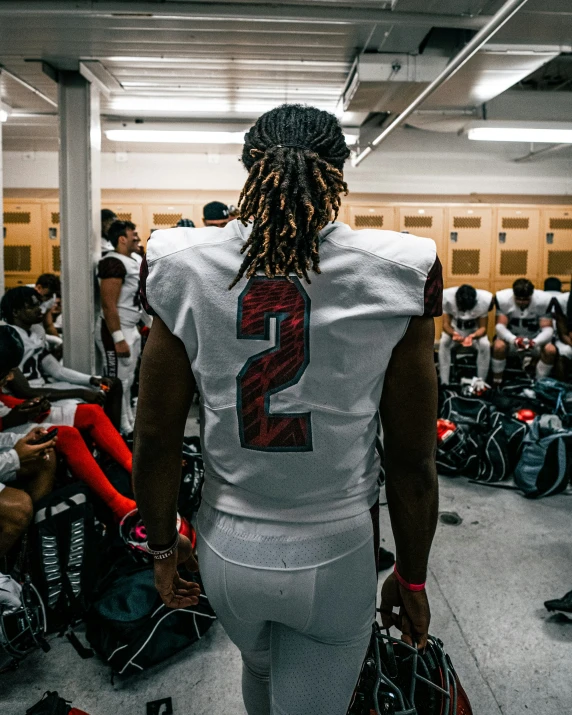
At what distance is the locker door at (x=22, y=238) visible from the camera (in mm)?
7055

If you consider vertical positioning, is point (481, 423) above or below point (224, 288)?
below

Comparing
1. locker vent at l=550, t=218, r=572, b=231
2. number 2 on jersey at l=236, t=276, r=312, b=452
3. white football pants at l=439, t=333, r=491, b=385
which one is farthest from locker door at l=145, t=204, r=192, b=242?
number 2 on jersey at l=236, t=276, r=312, b=452

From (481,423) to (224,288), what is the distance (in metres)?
3.58

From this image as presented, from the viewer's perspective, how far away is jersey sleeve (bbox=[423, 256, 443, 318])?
2.63 feet

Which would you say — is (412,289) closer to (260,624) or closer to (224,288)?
(224,288)

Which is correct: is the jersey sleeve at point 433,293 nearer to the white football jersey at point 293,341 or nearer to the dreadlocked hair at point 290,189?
the white football jersey at point 293,341

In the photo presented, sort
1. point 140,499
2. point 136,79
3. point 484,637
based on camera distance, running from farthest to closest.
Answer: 1. point 136,79
2. point 484,637
3. point 140,499

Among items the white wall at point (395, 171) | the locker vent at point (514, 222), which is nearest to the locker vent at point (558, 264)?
the locker vent at point (514, 222)

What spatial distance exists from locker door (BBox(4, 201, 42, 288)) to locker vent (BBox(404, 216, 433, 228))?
499cm

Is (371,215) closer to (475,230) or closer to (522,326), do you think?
(475,230)

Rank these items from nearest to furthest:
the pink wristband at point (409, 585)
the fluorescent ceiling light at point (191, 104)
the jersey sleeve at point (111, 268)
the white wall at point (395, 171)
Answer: the pink wristband at point (409, 585), the jersey sleeve at point (111, 268), the fluorescent ceiling light at point (191, 104), the white wall at point (395, 171)

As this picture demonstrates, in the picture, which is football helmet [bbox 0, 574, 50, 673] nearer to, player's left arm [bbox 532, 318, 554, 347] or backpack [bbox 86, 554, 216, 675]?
backpack [bbox 86, 554, 216, 675]

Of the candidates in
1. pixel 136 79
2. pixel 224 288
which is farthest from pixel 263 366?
pixel 136 79

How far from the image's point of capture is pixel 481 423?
13.0ft
